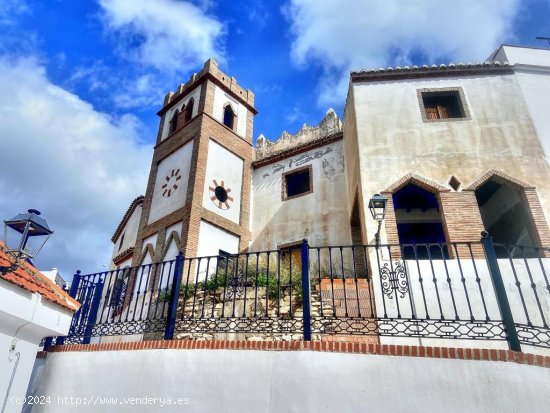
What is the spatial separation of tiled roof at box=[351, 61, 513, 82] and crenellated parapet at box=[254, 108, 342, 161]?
365cm

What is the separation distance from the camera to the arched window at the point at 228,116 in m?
17.1

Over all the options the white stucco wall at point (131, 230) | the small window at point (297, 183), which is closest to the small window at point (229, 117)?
the small window at point (297, 183)

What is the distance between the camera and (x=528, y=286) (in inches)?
287

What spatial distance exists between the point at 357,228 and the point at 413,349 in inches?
345

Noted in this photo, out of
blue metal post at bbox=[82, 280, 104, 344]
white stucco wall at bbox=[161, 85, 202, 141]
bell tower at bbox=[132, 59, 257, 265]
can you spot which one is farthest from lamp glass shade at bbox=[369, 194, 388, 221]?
white stucco wall at bbox=[161, 85, 202, 141]

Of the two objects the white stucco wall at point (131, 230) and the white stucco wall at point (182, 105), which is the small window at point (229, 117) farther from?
the white stucco wall at point (131, 230)

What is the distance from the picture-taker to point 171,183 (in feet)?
50.1

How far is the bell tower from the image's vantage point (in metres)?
13.7

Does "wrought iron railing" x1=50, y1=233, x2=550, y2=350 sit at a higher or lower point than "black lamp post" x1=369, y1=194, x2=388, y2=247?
lower

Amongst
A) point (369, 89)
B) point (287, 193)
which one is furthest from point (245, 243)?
point (369, 89)

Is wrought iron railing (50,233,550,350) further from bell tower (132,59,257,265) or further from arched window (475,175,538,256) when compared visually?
bell tower (132,59,257,265)

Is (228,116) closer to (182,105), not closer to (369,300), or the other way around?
(182,105)

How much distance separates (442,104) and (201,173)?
8.11 m

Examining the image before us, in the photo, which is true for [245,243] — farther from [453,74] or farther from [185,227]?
A: [453,74]
